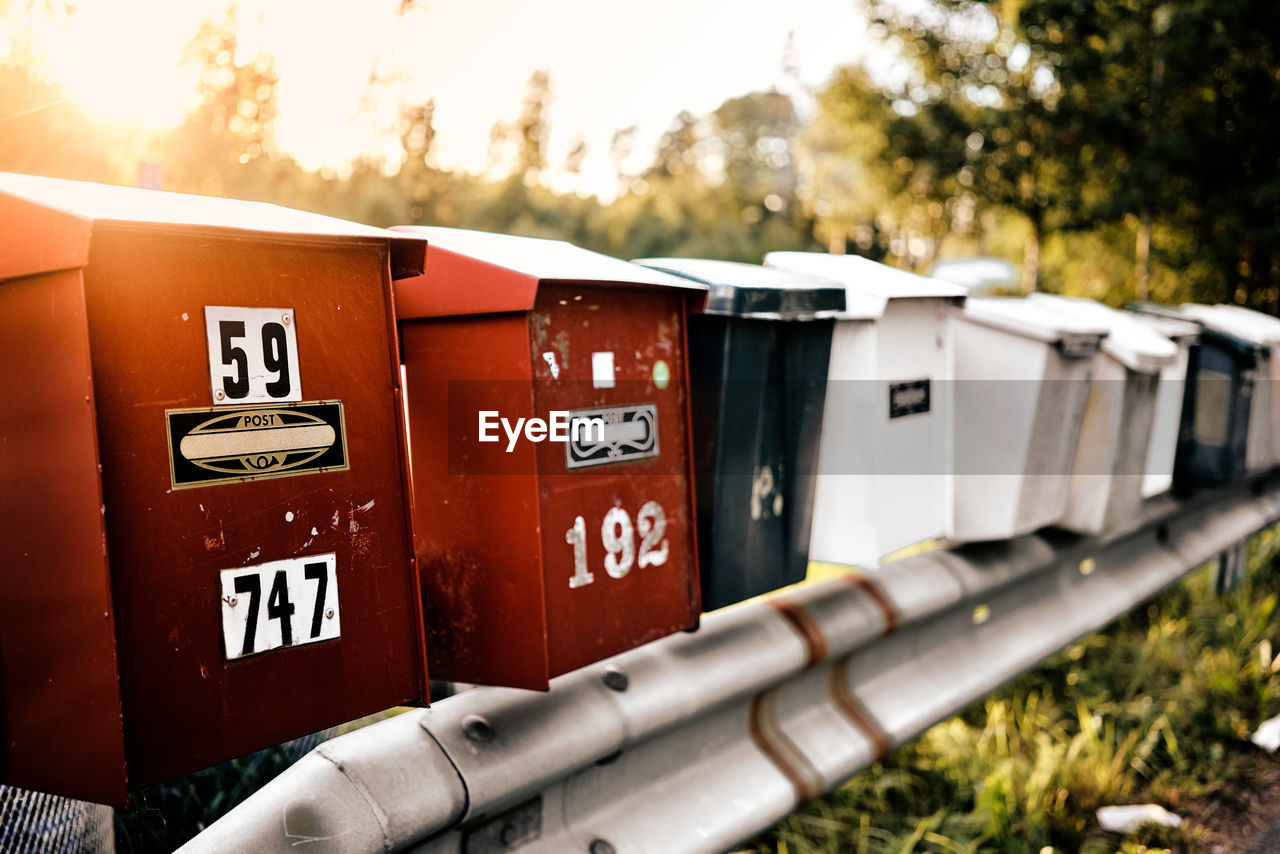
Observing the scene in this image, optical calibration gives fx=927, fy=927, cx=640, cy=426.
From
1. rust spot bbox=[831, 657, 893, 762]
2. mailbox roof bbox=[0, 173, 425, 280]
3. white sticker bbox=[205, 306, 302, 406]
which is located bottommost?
rust spot bbox=[831, 657, 893, 762]

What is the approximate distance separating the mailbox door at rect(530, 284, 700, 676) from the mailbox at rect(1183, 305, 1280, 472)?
13.3 feet

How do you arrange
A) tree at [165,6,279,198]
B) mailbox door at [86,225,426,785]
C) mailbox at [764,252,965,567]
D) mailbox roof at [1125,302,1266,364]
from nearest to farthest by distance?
mailbox door at [86,225,426,785], mailbox at [764,252,965,567], tree at [165,6,279,198], mailbox roof at [1125,302,1266,364]

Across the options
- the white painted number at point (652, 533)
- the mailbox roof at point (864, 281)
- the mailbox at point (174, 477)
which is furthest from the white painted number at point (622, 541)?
the mailbox roof at point (864, 281)

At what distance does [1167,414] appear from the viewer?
15.2 ft

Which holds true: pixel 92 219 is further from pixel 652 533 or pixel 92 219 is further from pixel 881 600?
pixel 881 600

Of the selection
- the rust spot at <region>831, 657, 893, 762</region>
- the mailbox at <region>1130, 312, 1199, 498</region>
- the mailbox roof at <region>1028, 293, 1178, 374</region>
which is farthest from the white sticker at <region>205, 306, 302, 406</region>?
the mailbox at <region>1130, 312, 1199, 498</region>

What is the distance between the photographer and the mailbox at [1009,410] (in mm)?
3402

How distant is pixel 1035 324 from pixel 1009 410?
0.33 metres

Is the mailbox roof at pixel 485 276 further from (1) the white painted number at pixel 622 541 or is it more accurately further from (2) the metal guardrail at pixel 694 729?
(2) the metal guardrail at pixel 694 729

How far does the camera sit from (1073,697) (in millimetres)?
3809

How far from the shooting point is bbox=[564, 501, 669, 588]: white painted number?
6.85ft

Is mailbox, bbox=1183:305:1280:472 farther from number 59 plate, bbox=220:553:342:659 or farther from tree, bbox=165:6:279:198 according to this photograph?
number 59 plate, bbox=220:553:342:659

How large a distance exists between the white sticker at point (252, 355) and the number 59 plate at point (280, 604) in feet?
0.99

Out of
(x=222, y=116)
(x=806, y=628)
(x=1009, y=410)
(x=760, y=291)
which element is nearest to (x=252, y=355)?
(x=760, y=291)
